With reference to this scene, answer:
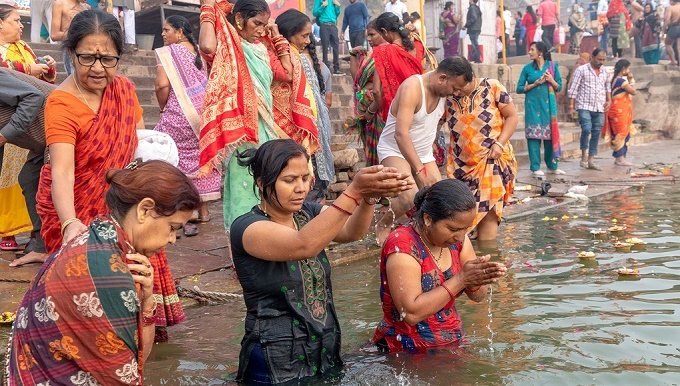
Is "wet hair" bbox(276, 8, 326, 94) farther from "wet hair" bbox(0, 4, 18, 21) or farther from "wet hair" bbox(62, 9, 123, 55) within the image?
"wet hair" bbox(62, 9, 123, 55)

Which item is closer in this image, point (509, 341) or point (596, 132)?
point (509, 341)

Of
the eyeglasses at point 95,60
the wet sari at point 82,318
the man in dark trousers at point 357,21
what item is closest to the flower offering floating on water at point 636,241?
the eyeglasses at point 95,60

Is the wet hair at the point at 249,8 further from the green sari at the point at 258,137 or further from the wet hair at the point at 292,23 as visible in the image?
the wet hair at the point at 292,23

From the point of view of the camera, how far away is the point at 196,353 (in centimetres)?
443

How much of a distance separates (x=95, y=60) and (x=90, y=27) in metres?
0.17

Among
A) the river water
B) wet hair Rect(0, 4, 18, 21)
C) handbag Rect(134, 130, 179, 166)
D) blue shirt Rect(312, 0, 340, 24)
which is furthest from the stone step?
handbag Rect(134, 130, 179, 166)

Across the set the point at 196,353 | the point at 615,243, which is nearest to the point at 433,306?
the point at 196,353

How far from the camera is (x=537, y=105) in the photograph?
39.5ft

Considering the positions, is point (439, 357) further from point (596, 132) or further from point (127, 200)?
point (596, 132)

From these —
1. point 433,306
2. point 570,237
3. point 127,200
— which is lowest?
point 570,237

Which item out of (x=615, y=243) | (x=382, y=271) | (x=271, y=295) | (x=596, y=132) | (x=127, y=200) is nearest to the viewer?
(x=127, y=200)

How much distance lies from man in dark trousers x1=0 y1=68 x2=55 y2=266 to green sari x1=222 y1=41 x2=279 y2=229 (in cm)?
131

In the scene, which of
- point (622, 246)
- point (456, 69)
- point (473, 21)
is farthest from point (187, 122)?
point (473, 21)

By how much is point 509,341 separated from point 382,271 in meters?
0.96
